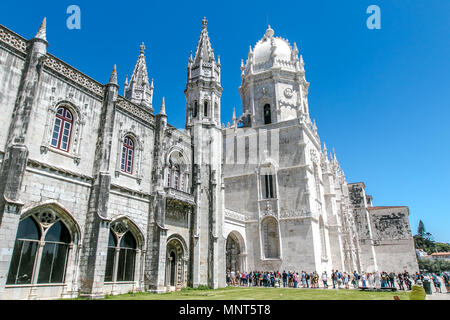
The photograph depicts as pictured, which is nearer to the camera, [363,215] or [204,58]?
[204,58]

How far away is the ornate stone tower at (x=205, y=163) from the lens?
70.8ft

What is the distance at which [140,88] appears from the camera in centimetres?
3334

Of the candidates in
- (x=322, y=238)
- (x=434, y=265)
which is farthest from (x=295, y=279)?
(x=434, y=265)

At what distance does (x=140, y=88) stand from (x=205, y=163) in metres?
14.5

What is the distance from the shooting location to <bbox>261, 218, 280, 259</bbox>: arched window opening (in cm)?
3097

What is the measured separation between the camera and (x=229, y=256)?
104ft

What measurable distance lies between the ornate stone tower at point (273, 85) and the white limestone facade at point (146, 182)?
0.17 meters

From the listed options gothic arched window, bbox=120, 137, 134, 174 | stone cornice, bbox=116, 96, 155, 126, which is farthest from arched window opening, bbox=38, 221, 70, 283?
stone cornice, bbox=116, 96, 155, 126

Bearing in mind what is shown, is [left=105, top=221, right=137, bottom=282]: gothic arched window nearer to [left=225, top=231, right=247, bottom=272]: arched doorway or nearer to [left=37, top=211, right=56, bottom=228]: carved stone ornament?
[left=37, top=211, right=56, bottom=228]: carved stone ornament

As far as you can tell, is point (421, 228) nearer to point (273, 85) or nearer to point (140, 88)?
point (273, 85)

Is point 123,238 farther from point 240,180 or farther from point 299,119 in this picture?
point 299,119

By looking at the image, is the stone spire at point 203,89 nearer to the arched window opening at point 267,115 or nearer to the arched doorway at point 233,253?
the arched window opening at point 267,115

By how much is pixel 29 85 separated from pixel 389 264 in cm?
5894

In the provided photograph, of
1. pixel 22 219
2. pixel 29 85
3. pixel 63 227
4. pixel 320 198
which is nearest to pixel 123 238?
pixel 63 227
